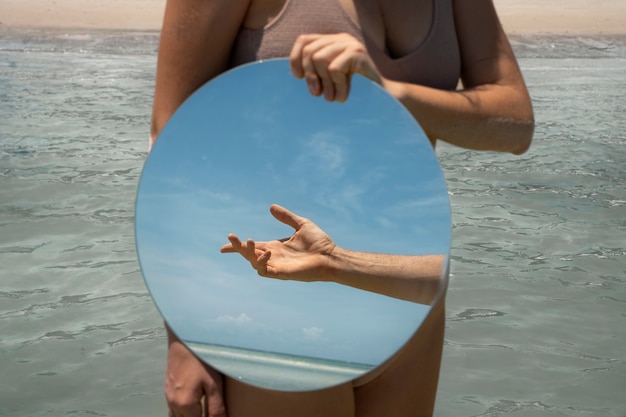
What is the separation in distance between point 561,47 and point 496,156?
29.4 feet

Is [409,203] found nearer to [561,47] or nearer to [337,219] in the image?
[337,219]

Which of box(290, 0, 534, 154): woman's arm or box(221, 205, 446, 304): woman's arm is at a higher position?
box(290, 0, 534, 154): woman's arm

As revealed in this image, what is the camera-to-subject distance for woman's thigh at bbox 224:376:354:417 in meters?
1.31

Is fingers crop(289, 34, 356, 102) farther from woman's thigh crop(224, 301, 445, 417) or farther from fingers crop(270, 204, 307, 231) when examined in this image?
woman's thigh crop(224, 301, 445, 417)

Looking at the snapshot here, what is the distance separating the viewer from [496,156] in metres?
6.43

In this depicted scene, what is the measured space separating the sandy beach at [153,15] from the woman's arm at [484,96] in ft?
48.9

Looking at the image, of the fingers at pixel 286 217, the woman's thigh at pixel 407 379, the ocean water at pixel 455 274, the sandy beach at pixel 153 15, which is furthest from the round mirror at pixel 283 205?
the sandy beach at pixel 153 15

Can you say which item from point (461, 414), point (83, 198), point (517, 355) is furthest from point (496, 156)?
point (461, 414)

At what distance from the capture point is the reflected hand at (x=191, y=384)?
4.33ft

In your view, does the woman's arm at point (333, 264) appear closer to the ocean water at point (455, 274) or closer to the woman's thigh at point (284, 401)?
the woman's thigh at point (284, 401)

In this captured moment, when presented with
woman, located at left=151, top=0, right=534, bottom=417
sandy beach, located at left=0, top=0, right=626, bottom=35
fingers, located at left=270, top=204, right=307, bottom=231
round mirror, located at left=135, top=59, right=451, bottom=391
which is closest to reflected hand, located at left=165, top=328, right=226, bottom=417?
woman, located at left=151, top=0, right=534, bottom=417

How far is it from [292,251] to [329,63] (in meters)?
0.23

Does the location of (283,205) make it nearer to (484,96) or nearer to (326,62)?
(326,62)

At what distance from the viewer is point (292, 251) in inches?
47.2
